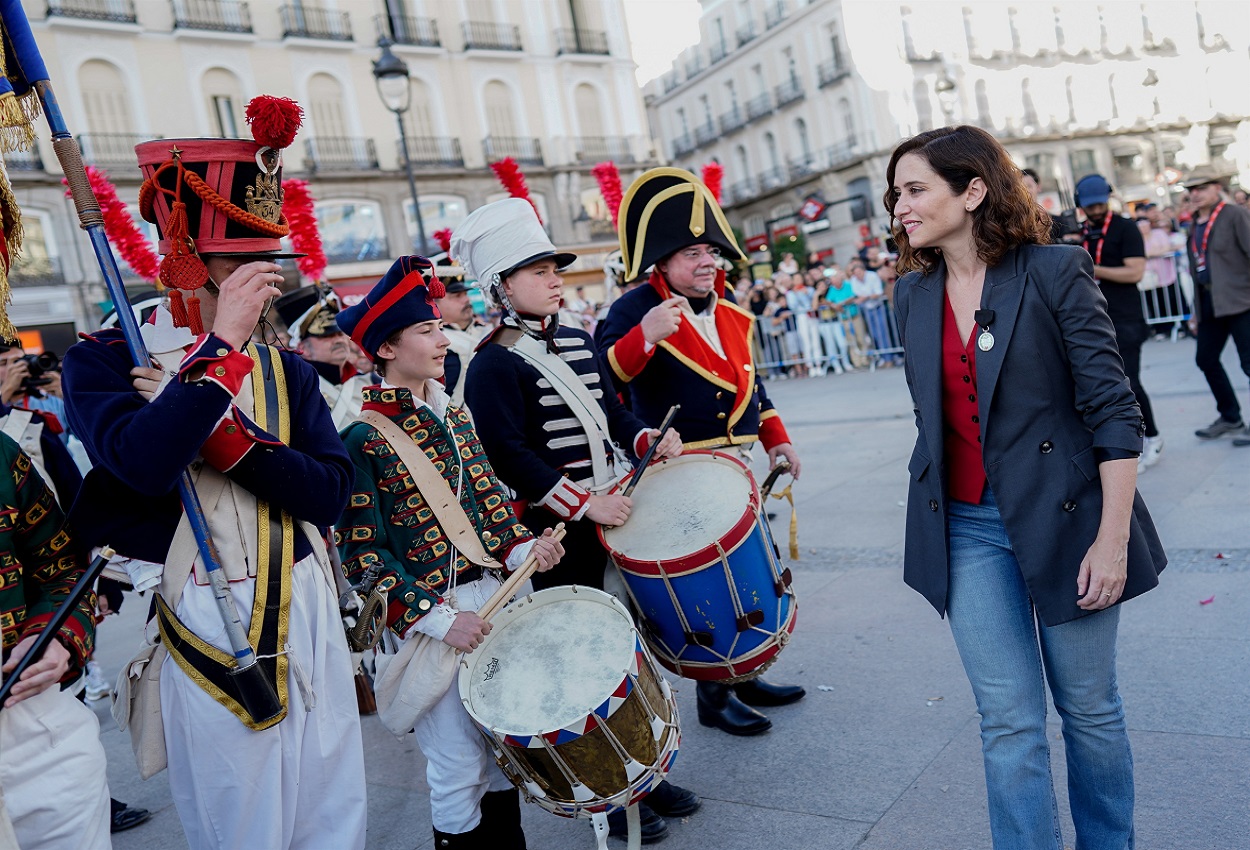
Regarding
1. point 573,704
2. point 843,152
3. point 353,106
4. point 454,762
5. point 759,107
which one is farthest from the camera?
point 759,107

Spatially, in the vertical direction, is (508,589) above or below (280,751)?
above

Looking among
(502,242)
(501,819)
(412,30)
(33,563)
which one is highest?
(412,30)

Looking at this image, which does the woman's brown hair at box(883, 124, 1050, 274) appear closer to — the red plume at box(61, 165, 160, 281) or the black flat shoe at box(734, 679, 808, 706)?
the black flat shoe at box(734, 679, 808, 706)

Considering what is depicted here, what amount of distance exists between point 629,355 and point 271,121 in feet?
6.12

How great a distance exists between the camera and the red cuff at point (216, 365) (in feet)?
7.01

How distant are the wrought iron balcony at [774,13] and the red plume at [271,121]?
47.6 m

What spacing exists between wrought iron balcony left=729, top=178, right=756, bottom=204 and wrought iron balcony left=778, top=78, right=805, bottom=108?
407 centimetres

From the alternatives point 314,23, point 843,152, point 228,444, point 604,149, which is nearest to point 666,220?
point 228,444

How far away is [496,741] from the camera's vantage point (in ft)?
8.73

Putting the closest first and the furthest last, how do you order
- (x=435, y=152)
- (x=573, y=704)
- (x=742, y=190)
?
(x=573, y=704) < (x=435, y=152) < (x=742, y=190)

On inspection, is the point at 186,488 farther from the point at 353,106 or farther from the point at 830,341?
the point at 353,106

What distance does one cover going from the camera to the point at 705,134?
5238 cm

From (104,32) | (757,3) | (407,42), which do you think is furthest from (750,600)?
(757,3)

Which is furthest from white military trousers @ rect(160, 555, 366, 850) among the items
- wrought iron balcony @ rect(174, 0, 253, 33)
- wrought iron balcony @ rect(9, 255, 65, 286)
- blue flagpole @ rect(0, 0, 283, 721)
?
wrought iron balcony @ rect(174, 0, 253, 33)
